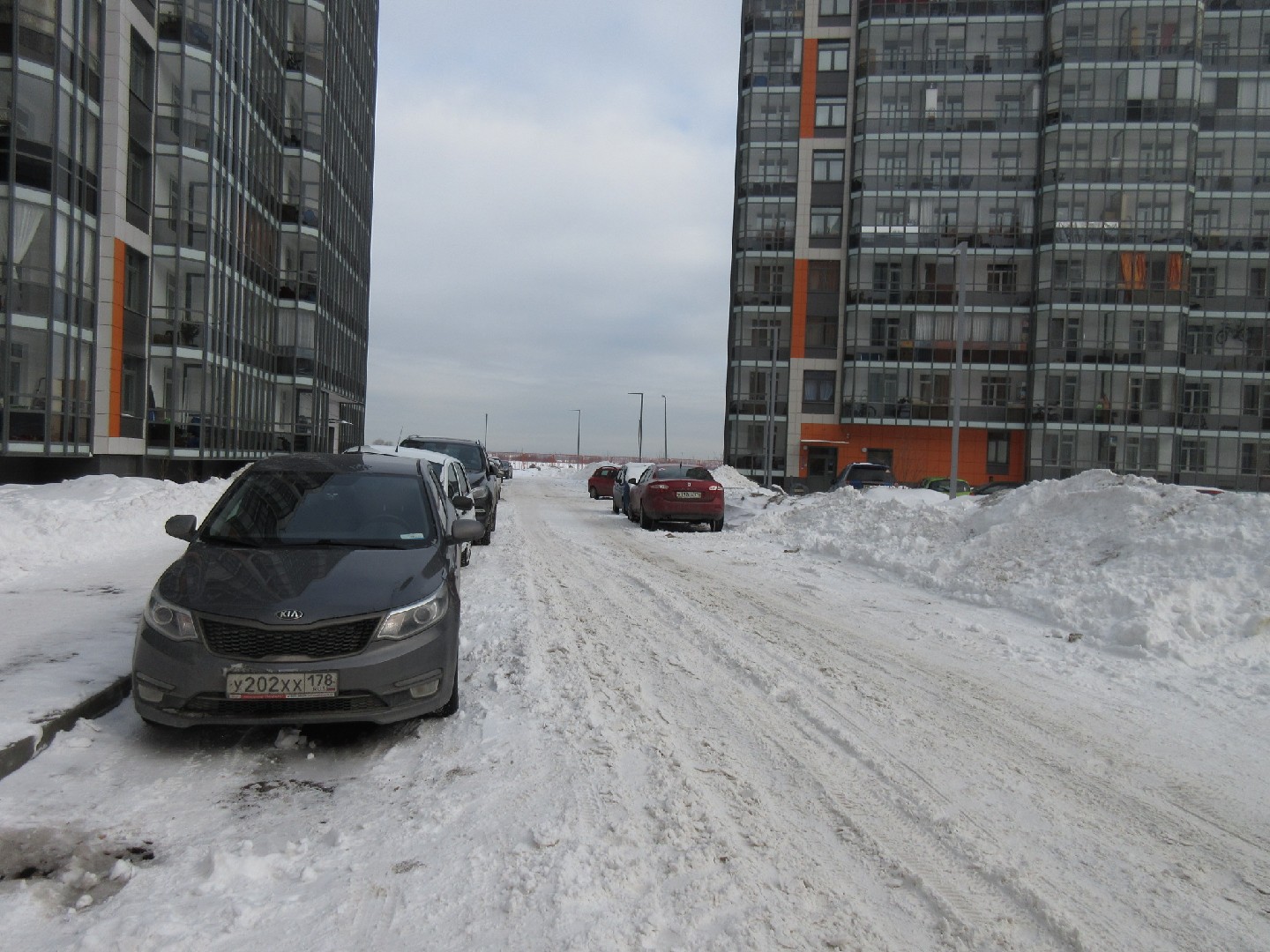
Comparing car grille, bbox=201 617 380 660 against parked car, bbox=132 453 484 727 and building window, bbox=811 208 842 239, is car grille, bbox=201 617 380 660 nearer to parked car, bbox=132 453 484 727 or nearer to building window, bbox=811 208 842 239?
parked car, bbox=132 453 484 727

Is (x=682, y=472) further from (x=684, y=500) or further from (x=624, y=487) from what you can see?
(x=624, y=487)

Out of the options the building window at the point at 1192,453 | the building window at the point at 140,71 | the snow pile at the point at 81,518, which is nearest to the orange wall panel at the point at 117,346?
the building window at the point at 140,71

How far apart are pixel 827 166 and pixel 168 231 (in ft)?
127

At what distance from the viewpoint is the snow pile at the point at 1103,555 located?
780 centimetres

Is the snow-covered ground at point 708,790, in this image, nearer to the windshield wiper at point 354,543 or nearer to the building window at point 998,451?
the windshield wiper at point 354,543

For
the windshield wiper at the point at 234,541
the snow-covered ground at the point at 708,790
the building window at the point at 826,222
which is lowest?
the snow-covered ground at the point at 708,790

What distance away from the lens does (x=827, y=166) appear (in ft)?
172

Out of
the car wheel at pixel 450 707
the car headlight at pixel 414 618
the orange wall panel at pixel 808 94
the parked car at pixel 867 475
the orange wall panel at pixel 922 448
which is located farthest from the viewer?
the orange wall panel at pixel 808 94

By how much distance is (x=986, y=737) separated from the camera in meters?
5.20

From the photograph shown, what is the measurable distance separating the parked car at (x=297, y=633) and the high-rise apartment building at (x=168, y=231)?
55.8 feet

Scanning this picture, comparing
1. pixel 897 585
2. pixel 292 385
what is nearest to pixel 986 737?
pixel 897 585

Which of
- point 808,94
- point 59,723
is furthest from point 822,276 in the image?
point 59,723

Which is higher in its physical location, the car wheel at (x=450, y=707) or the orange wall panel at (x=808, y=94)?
the orange wall panel at (x=808, y=94)

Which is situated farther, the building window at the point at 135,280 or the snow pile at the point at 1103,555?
the building window at the point at 135,280
